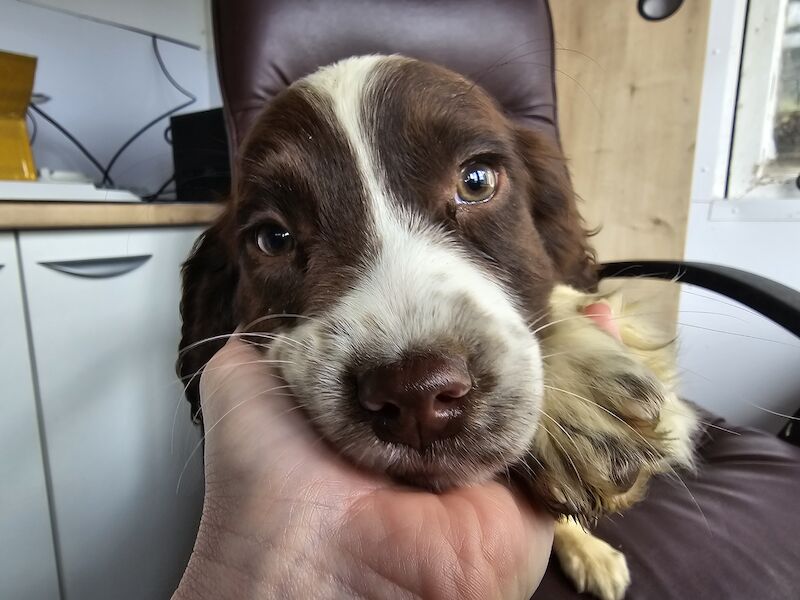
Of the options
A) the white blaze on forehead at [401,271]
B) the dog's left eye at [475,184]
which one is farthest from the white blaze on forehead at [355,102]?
the dog's left eye at [475,184]

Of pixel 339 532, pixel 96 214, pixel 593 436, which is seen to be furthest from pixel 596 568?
pixel 96 214

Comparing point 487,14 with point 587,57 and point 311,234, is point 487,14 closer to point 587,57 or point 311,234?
point 587,57

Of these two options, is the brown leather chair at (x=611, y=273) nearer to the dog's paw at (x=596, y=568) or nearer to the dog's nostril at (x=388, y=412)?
the dog's paw at (x=596, y=568)

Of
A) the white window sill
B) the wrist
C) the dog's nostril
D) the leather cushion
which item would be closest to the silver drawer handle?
the wrist

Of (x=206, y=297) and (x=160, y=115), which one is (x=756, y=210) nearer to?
(x=206, y=297)

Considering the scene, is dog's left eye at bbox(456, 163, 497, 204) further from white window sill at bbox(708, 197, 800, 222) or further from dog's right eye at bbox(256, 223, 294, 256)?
white window sill at bbox(708, 197, 800, 222)

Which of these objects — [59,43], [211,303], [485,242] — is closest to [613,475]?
[485,242]
